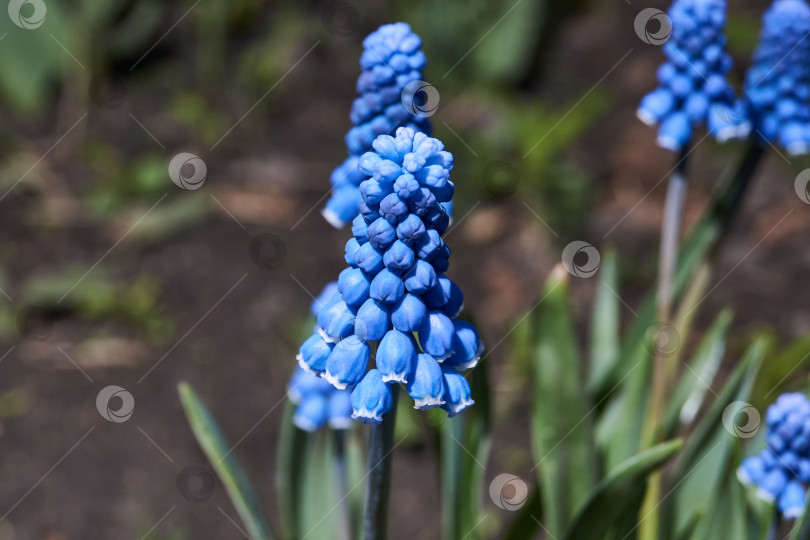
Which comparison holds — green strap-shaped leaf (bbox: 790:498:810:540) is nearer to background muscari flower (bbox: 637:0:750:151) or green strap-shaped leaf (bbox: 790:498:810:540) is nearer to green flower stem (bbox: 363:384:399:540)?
green flower stem (bbox: 363:384:399:540)

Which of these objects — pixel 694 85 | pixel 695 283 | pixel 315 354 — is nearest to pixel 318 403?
pixel 315 354

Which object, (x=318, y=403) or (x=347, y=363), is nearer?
(x=347, y=363)

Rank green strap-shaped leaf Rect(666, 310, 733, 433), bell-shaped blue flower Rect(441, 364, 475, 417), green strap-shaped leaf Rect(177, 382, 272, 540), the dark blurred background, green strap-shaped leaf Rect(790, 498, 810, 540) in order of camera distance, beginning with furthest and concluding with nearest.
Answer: the dark blurred background
green strap-shaped leaf Rect(666, 310, 733, 433)
green strap-shaped leaf Rect(177, 382, 272, 540)
green strap-shaped leaf Rect(790, 498, 810, 540)
bell-shaped blue flower Rect(441, 364, 475, 417)

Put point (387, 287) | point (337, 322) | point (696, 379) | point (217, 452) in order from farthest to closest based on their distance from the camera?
point (696, 379) → point (217, 452) → point (337, 322) → point (387, 287)

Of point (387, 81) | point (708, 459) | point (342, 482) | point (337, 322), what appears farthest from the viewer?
point (708, 459)

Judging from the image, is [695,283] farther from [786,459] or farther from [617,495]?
[617,495]

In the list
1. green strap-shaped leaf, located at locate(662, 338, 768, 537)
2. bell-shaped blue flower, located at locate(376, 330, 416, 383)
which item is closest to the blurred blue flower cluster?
bell-shaped blue flower, located at locate(376, 330, 416, 383)

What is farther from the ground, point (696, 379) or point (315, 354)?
point (696, 379)
